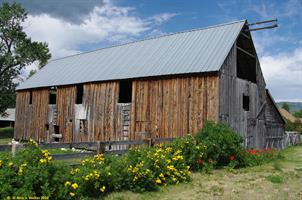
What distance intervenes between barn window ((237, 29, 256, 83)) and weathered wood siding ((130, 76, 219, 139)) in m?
5.86

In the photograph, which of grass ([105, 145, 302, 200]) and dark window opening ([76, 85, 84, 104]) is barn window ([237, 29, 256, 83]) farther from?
dark window opening ([76, 85, 84, 104])

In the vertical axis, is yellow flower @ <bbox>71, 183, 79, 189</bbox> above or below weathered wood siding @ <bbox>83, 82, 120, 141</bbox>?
below

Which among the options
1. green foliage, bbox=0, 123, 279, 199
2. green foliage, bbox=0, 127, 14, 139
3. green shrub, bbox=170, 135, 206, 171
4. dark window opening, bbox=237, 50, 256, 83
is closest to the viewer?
green foliage, bbox=0, 123, 279, 199

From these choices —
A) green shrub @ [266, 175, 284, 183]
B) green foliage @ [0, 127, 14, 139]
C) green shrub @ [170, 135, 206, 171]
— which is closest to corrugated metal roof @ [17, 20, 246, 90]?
green shrub @ [170, 135, 206, 171]

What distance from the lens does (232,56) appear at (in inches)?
699

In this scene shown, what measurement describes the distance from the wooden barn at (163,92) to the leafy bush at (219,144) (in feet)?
8.18

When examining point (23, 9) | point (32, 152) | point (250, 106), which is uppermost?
point (23, 9)

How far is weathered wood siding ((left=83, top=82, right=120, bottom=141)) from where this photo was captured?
65.5 feet

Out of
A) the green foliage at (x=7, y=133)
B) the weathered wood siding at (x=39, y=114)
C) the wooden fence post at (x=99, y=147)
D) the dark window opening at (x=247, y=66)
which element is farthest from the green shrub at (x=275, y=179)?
the green foliage at (x=7, y=133)

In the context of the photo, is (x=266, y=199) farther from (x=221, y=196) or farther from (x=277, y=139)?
(x=277, y=139)

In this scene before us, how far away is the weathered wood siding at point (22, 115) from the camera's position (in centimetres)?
2772

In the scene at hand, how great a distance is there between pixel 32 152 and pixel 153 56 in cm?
1386

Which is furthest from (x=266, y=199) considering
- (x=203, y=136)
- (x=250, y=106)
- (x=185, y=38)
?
(x=185, y=38)

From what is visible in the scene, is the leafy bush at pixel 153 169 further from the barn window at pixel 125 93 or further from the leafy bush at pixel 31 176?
the barn window at pixel 125 93
